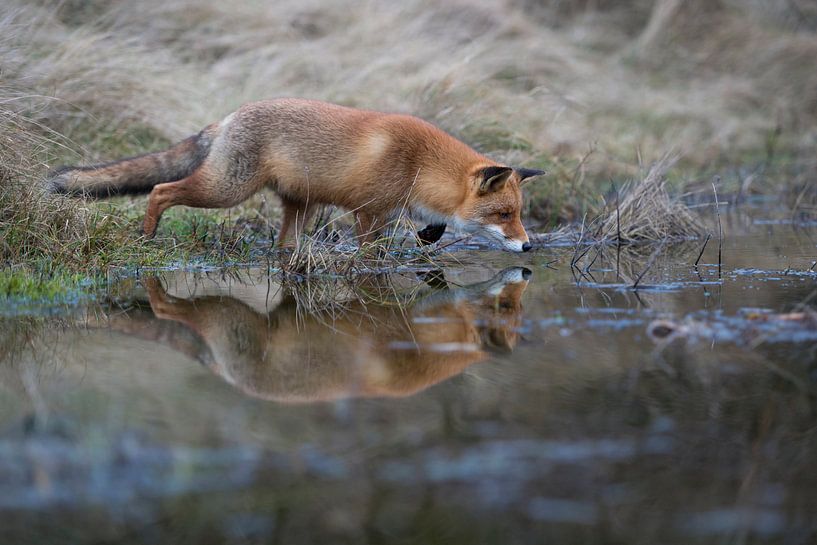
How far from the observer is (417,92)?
1092 cm

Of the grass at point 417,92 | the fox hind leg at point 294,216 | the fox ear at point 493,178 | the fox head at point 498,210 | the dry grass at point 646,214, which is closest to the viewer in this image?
the grass at point 417,92

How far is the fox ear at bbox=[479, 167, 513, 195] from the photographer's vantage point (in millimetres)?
7090

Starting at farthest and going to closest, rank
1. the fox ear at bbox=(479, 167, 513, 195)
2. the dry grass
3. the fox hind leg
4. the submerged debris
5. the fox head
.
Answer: the dry grass, the fox hind leg, the fox head, the fox ear at bbox=(479, 167, 513, 195), the submerged debris

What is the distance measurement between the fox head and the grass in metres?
0.65

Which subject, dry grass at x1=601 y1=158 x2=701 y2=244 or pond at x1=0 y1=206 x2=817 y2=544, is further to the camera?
dry grass at x1=601 y1=158 x2=701 y2=244

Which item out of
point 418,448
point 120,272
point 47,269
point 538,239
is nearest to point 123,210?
point 120,272

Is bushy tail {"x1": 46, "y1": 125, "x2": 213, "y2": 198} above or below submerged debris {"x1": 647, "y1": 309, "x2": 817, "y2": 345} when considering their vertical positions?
below

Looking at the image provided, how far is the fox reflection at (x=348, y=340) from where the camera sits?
3.83 meters

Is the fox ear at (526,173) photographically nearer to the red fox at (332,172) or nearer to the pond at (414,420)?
the red fox at (332,172)

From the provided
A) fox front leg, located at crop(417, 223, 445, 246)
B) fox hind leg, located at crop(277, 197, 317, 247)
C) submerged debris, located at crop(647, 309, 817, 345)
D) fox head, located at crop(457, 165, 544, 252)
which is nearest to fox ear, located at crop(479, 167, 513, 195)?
fox head, located at crop(457, 165, 544, 252)

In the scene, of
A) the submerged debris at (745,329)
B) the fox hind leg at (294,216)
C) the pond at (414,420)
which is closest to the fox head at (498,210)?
the fox hind leg at (294,216)

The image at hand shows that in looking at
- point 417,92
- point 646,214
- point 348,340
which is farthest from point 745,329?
point 417,92

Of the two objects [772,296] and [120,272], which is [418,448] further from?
[120,272]

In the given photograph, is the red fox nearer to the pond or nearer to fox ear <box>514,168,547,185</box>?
fox ear <box>514,168,547,185</box>
